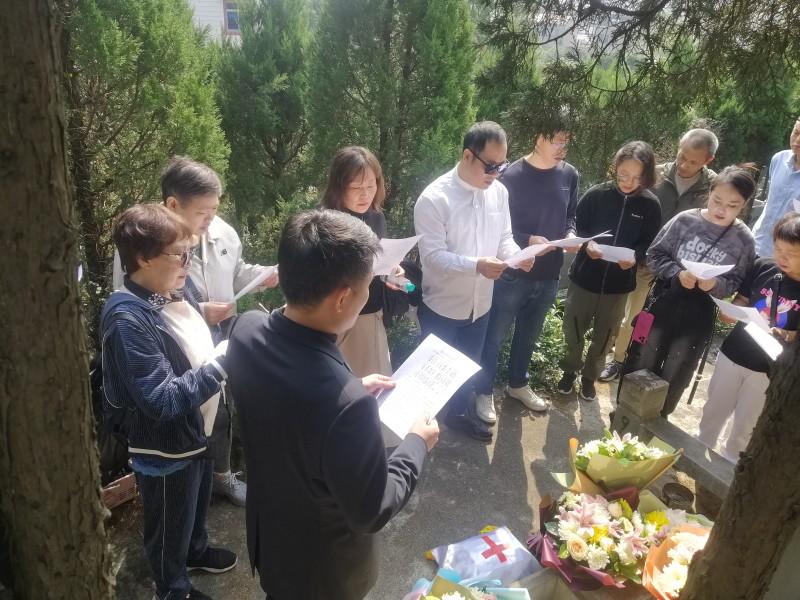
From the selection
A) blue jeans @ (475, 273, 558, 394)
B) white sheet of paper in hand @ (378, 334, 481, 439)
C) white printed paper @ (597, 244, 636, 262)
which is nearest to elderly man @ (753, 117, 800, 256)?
white printed paper @ (597, 244, 636, 262)

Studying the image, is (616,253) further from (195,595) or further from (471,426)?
(195,595)

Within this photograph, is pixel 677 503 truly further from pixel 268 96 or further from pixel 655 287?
pixel 268 96

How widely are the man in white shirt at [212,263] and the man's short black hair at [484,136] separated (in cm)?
137

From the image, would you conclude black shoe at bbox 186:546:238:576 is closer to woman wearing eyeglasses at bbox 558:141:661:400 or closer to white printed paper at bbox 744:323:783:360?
white printed paper at bbox 744:323:783:360

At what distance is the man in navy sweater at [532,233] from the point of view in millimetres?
3654

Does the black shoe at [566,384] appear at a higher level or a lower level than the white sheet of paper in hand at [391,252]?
lower

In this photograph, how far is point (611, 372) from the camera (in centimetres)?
477

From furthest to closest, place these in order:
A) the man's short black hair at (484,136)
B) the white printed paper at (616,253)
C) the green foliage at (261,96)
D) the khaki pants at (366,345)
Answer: the green foliage at (261,96) < the white printed paper at (616,253) < the khaki pants at (366,345) < the man's short black hair at (484,136)

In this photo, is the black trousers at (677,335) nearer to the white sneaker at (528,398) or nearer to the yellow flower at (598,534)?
the white sneaker at (528,398)

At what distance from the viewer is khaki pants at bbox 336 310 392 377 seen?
3.11m

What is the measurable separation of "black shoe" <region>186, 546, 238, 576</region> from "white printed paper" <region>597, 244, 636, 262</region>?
2.88m

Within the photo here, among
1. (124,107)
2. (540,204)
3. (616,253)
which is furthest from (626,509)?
(124,107)

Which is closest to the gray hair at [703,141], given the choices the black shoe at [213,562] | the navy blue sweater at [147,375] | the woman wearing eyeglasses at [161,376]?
the woman wearing eyeglasses at [161,376]

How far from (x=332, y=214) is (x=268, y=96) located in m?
4.13
